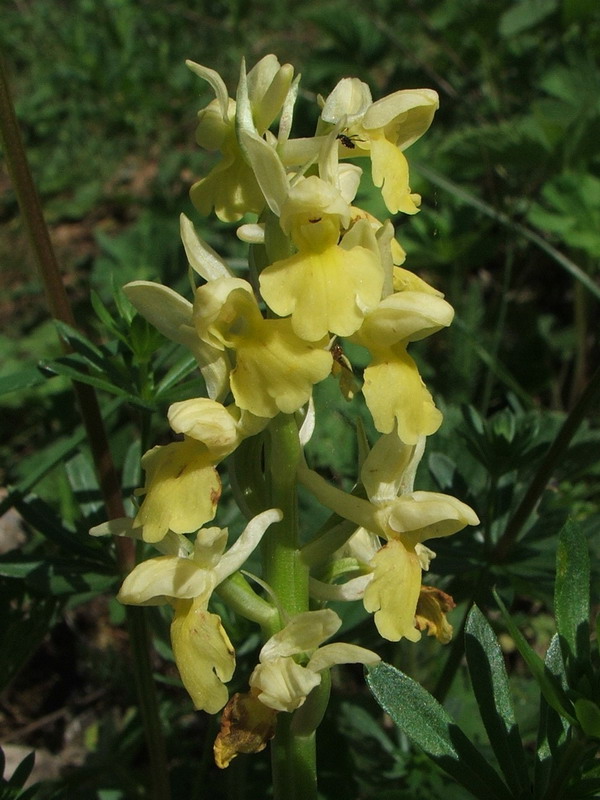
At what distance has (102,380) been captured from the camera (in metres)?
1.60

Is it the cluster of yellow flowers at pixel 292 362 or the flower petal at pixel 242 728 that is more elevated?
the cluster of yellow flowers at pixel 292 362

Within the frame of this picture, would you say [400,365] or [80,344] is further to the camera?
[80,344]

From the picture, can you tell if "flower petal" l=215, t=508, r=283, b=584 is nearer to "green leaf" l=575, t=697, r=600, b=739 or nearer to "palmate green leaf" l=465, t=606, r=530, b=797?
"palmate green leaf" l=465, t=606, r=530, b=797

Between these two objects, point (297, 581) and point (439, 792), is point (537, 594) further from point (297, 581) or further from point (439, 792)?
point (297, 581)

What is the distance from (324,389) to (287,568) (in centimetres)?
157

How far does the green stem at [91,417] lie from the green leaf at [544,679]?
0.85 metres

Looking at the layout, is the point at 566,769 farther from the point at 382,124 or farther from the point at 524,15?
the point at 524,15

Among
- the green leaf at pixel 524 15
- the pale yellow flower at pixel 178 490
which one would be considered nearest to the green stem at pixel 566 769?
the pale yellow flower at pixel 178 490

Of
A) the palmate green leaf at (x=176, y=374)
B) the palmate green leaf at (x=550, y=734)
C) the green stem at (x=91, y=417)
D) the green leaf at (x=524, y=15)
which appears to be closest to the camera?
the palmate green leaf at (x=550, y=734)

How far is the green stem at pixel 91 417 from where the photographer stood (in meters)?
1.54

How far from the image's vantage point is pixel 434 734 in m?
1.39

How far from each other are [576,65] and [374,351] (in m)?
3.13

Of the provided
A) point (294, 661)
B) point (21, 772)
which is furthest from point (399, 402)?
point (21, 772)

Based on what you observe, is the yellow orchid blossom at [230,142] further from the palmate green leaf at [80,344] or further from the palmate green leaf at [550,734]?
the palmate green leaf at [550,734]
